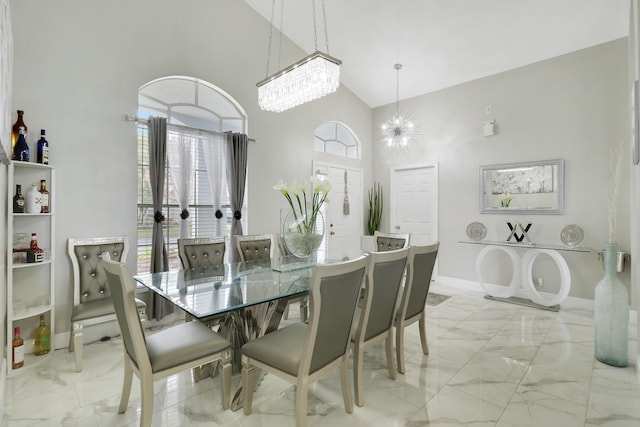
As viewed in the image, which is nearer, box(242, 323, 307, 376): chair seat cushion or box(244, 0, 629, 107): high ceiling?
box(242, 323, 307, 376): chair seat cushion

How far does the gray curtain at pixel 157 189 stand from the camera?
3.28 metres

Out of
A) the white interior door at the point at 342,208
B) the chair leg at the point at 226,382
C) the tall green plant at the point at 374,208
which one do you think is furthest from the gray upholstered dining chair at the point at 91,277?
the tall green plant at the point at 374,208

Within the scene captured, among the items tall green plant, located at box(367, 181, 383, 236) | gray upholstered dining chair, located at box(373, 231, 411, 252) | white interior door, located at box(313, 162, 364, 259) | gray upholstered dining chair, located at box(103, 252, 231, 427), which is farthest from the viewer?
tall green plant, located at box(367, 181, 383, 236)

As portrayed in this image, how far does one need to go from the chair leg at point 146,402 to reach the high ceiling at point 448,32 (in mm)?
4058

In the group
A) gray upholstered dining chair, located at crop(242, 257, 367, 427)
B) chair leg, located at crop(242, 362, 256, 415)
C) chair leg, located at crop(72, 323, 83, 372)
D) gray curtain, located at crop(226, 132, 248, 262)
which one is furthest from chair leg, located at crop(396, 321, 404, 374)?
chair leg, located at crop(72, 323, 83, 372)

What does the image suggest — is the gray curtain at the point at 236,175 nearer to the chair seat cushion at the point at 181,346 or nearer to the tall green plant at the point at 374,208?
the chair seat cushion at the point at 181,346

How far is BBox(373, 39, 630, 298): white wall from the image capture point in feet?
12.4

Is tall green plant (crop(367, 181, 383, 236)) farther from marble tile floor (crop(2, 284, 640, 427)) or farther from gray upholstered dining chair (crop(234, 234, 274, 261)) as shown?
marble tile floor (crop(2, 284, 640, 427))

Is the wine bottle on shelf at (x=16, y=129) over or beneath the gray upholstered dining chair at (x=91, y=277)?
over

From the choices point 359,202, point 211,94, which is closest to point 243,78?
point 211,94

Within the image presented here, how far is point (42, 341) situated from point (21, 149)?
1570 millimetres

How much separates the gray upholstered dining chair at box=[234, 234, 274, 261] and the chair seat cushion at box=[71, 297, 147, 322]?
1.03m

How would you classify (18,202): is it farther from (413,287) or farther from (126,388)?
(413,287)

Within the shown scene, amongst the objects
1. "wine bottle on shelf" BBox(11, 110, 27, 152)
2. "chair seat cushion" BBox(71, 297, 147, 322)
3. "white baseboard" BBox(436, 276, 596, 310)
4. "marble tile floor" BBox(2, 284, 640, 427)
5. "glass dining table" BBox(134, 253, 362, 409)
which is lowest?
"marble tile floor" BBox(2, 284, 640, 427)
